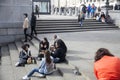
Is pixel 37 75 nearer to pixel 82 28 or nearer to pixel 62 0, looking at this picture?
pixel 82 28

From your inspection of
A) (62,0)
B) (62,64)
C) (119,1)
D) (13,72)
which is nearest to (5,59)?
(13,72)

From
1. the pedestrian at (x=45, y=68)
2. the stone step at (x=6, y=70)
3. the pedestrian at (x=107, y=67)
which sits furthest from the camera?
the stone step at (x=6, y=70)

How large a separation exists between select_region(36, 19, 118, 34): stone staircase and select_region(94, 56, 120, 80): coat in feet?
60.7

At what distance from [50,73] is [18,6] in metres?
13.0

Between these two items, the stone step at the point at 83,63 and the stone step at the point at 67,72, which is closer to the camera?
the stone step at the point at 83,63

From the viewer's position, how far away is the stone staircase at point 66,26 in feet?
81.1

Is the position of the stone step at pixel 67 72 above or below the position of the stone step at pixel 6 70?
above

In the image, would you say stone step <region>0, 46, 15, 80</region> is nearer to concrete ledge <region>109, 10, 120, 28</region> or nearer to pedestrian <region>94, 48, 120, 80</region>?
pedestrian <region>94, 48, 120, 80</region>

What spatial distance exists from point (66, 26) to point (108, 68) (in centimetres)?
2133

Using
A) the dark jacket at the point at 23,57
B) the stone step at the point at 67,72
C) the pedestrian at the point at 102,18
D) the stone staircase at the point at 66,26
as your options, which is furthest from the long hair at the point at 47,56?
the pedestrian at the point at 102,18

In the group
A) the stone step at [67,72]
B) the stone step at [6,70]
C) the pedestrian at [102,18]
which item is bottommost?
the stone step at [6,70]

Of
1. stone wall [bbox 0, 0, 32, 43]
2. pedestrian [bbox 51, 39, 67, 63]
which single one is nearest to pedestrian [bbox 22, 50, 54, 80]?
pedestrian [bbox 51, 39, 67, 63]

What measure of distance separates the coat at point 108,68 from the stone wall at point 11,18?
1743cm

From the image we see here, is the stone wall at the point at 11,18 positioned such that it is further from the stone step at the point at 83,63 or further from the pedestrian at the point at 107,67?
the pedestrian at the point at 107,67
